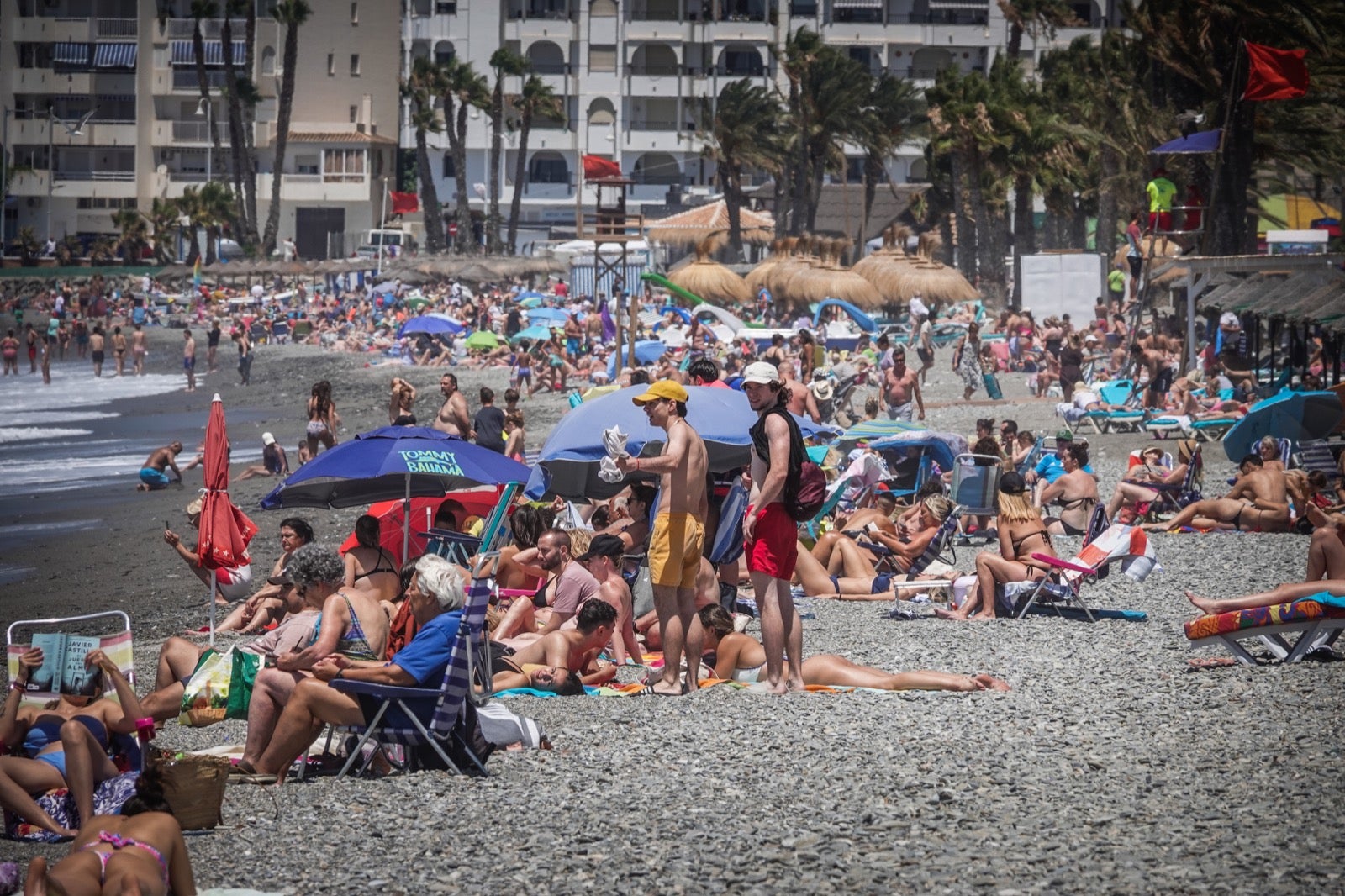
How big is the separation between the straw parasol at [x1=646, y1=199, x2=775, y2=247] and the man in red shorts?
40087 millimetres

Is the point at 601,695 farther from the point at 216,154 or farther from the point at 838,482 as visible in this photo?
the point at 216,154

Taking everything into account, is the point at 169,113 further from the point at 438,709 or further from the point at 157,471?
the point at 438,709

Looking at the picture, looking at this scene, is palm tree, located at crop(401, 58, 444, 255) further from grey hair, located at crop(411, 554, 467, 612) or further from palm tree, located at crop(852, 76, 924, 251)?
grey hair, located at crop(411, 554, 467, 612)

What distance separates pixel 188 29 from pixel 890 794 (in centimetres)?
7372

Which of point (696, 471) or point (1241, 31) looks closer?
point (696, 471)

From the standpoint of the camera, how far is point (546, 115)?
2549 inches

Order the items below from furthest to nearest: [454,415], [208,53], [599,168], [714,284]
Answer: [208,53], [599,168], [714,284], [454,415]

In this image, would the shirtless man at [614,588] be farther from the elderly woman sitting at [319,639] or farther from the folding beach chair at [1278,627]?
the folding beach chair at [1278,627]

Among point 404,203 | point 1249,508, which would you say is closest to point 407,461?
point 1249,508

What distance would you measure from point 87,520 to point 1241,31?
18.3m

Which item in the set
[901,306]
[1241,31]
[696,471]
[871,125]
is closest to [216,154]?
[871,125]

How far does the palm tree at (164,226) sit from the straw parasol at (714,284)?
36.3 metres

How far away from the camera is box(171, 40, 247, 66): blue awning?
7219 cm

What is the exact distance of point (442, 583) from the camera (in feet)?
20.1
